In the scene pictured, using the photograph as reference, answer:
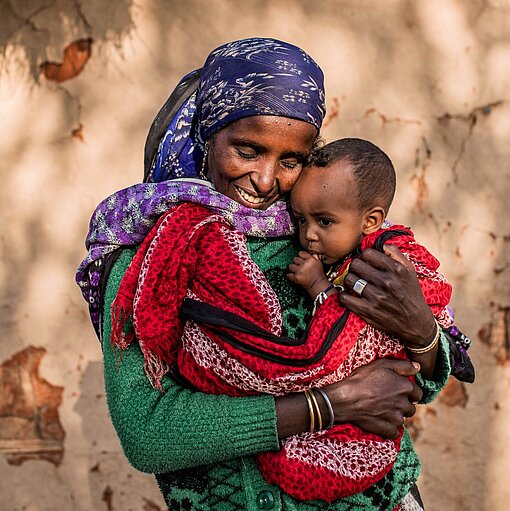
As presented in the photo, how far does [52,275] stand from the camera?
418 centimetres

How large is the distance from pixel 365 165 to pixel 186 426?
835 millimetres

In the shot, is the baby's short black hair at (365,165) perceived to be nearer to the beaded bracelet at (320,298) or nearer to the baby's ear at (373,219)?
the baby's ear at (373,219)

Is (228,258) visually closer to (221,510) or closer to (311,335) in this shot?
(311,335)

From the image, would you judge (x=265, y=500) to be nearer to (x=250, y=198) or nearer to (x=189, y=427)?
(x=189, y=427)

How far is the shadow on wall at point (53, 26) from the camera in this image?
404 centimetres

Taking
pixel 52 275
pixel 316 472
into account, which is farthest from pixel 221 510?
pixel 52 275

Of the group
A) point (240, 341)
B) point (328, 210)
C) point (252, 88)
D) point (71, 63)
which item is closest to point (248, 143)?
point (252, 88)

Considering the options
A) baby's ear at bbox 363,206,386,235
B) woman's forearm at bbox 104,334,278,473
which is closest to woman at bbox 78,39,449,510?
woman's forearm at bbox 104,334,278,473

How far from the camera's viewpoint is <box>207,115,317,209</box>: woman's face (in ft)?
6.68

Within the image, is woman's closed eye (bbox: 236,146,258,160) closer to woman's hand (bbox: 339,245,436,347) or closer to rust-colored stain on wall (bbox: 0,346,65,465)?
woman's hand (bbox: 339,245,436,347)

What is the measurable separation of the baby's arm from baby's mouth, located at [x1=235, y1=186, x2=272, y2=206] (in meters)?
0.19

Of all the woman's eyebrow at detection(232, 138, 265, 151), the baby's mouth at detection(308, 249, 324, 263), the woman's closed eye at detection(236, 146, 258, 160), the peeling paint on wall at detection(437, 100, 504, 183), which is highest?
the peeling paint on wall at detection(437, 100, 504, 183)

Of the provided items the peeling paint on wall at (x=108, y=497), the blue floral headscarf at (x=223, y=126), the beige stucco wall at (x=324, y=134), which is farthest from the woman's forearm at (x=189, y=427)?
the peeling paint on wall at (x=108, y=497)

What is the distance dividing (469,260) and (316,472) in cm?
261
